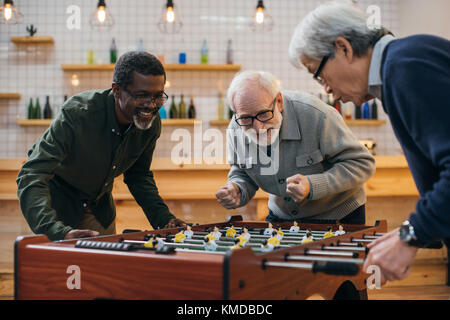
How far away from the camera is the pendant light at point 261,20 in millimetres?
4829

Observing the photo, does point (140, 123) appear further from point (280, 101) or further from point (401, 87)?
point (401, 87)

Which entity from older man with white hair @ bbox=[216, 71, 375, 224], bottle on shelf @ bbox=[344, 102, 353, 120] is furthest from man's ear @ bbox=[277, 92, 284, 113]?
bottle on shelf @ bbox=[344, 102, 353, 120]

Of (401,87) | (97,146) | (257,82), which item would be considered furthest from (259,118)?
(401,87)

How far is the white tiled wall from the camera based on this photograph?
211 inches

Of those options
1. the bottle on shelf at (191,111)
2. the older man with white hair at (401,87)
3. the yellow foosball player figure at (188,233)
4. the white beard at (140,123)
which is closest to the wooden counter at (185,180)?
the bottle on shelf at (191,111)

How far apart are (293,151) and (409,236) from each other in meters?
1.12

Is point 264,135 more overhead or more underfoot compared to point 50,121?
more overhead

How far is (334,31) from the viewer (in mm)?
1358

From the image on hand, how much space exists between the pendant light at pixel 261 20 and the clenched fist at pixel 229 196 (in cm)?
302

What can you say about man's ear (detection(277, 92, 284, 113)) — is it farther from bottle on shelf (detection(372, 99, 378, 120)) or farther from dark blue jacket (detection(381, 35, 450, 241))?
bottle on shelf (detection(372, 99, 378, 120))

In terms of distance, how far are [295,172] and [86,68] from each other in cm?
376

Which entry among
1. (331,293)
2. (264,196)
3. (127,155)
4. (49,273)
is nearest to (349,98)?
(331,293)

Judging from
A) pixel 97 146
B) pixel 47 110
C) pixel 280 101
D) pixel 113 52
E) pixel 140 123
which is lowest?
pixel 47 110
